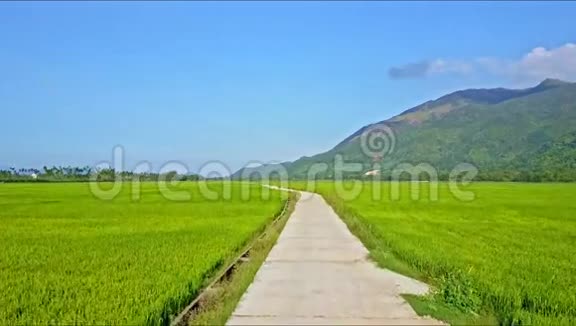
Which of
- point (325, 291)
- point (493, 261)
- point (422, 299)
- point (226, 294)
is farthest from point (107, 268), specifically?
point (493, 261)

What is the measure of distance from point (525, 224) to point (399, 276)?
17113 millimetres

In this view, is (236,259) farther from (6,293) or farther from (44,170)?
(44,170)

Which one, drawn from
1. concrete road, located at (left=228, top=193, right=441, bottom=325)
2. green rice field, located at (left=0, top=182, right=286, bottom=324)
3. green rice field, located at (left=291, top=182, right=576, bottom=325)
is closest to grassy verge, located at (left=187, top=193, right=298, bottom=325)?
concrete road, located at (left=228, top=193, right=441, bottom=325)

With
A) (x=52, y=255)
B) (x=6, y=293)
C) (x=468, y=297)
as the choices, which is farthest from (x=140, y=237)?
(x=468, y=297)

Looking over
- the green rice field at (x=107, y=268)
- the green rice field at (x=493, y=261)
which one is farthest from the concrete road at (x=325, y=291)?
the green rice field at (x=107, y=268)

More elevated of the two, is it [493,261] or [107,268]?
[107,268]

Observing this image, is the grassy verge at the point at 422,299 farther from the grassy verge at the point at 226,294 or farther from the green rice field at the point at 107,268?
the green rice field at the point at 107,268

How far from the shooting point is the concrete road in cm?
813

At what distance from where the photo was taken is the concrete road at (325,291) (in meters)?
8.13

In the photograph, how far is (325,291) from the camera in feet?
33.2

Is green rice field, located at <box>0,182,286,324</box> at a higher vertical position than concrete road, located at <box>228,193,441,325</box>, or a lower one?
higher

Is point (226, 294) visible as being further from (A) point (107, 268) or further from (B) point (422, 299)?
(A) point (107, 268)

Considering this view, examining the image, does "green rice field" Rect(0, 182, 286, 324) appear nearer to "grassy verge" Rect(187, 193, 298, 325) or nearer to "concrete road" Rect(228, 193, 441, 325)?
"grassy verge" Rect(187, 193, 298, 325)

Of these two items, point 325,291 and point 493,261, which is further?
point 493,261
